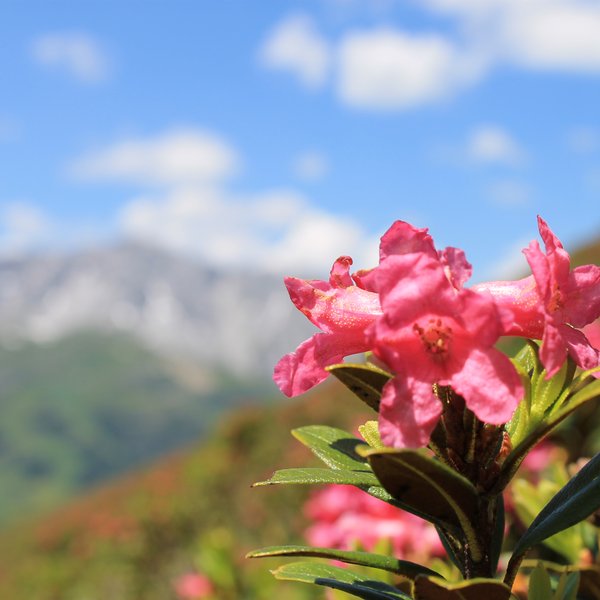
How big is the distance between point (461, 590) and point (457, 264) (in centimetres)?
38

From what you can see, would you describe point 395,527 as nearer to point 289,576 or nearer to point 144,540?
point 289,576

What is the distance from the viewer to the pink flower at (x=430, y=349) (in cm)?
90

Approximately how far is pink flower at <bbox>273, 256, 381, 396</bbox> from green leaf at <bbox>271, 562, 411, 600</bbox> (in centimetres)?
24

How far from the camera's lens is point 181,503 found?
389 inches

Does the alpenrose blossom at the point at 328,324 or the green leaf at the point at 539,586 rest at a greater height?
the alpenrose blossom at the point at 328,324

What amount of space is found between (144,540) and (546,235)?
9099 millimetres

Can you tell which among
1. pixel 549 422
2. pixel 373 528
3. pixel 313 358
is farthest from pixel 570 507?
pixel 373 528

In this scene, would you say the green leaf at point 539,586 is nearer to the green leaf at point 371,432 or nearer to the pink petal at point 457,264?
the green leaf at point 371,432

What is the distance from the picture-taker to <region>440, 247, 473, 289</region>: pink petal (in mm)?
1006

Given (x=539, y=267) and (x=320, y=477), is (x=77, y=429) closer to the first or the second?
(x=320, y=477)

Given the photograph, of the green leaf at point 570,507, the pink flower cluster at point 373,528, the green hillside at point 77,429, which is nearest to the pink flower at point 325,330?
the green leaf at point 570,507

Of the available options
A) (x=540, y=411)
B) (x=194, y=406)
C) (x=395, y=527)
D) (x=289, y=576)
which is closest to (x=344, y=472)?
(x=289, y=576)

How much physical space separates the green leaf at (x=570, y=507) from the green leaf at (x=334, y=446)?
0.22 m

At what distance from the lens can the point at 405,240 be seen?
993 millimetres
